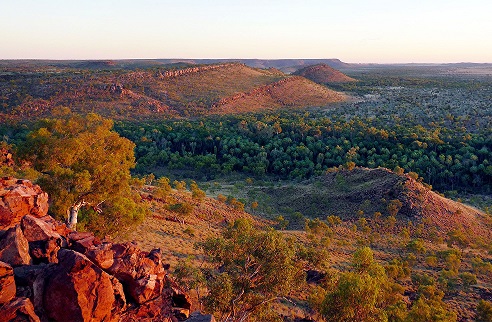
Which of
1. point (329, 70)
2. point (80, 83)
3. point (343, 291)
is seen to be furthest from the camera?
point (329, 70)

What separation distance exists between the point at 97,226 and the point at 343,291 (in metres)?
11.8

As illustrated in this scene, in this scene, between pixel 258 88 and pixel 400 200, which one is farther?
pixel 258 88

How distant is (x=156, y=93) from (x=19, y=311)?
9696 cm

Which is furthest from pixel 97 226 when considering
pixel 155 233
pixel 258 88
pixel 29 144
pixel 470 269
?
pixel 258 88

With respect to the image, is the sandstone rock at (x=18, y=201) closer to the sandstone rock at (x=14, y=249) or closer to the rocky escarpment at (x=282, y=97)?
the sandstone rock at (x=14, y=249)

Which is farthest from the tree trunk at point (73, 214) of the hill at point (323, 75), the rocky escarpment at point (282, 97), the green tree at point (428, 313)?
the hill at point (323, 75)

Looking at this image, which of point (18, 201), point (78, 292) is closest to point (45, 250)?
point (78, 292)

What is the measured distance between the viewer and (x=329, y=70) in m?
186

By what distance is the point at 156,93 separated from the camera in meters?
102

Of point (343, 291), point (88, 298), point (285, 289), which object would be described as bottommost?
point (343, 291)

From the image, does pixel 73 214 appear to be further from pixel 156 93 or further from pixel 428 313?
pixel 156 93

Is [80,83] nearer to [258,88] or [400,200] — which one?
[258,88]

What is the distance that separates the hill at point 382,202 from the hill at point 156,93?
2119 inches

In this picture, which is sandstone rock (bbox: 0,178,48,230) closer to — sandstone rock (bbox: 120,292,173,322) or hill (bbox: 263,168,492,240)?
sandstone rock (bbox: 120,292,173,322)
